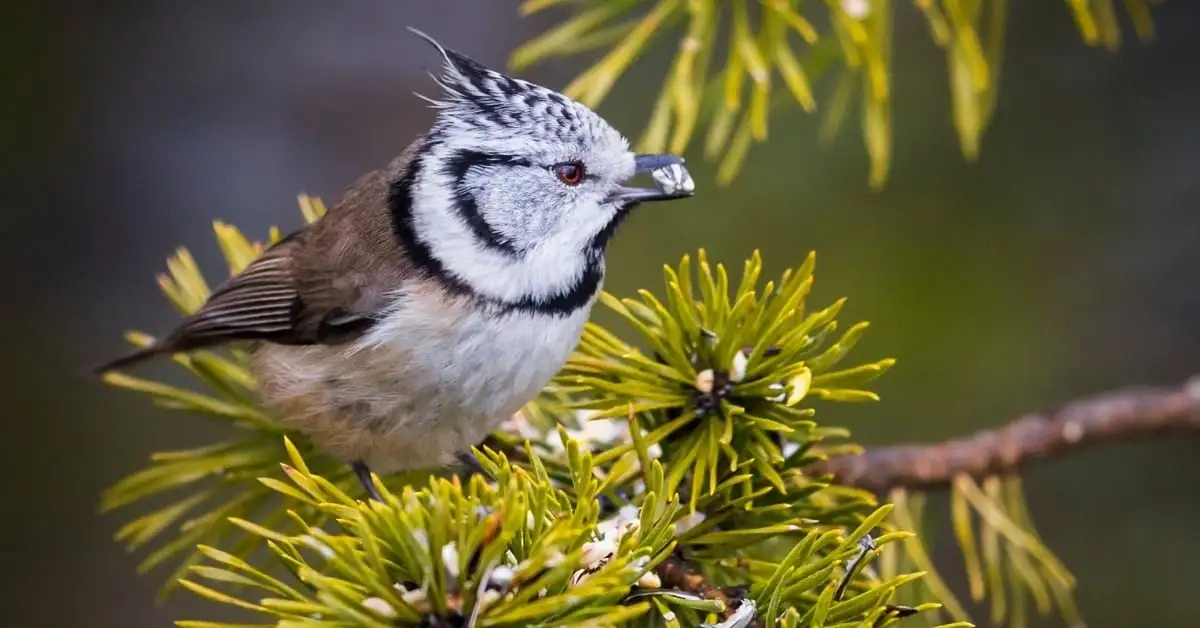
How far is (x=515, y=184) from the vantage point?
119 centimetres

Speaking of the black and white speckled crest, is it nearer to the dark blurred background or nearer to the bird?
the bird

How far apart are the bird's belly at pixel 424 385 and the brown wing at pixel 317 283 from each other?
6 cm

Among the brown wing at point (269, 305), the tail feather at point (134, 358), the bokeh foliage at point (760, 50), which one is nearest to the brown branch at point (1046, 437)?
the bokeh foliage at point (760, 50)

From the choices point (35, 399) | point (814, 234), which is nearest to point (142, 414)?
point (35, 399)

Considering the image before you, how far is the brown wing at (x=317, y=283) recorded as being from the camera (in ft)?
3.88

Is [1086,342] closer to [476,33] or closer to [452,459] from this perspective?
[452,459]

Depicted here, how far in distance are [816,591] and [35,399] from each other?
188 centimetres

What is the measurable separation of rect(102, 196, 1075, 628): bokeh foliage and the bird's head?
0.49ft

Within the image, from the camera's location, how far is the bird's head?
1.13m

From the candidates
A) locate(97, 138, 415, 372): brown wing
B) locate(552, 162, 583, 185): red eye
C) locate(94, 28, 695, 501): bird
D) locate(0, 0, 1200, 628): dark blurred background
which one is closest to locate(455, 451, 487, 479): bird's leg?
locate(94, 28, 695, 501): bird

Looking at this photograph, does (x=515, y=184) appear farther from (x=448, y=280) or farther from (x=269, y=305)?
(x=269, y=305)

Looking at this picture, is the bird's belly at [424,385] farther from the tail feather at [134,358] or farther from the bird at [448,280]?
the tail feather at [134,358]

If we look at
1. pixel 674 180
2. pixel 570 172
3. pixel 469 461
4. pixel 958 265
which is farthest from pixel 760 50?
pixel 958 265

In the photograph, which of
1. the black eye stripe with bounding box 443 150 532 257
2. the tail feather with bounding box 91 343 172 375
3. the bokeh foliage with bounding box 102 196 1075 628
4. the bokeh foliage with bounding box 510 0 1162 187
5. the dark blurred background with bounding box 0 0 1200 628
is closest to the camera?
the bokeh foliage with bounding box 102 196 1075 628
